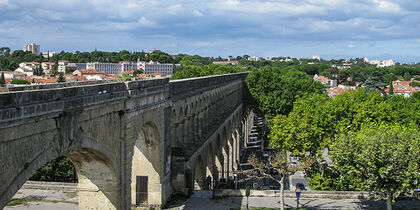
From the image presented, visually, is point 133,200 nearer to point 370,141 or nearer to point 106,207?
point 106,207

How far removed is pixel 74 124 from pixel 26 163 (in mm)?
2121

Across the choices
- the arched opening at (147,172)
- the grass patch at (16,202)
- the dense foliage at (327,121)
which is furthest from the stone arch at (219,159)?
the grass patch at (16,202)

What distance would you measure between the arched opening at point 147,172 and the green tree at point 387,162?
899 cm

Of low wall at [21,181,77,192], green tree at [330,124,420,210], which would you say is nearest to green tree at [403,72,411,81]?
green tree at [330,124,420,210]

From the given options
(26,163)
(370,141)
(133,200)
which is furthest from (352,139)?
(26,163)

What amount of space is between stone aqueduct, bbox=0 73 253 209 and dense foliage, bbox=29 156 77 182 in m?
9.94

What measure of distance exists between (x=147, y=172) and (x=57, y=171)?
14768 mm

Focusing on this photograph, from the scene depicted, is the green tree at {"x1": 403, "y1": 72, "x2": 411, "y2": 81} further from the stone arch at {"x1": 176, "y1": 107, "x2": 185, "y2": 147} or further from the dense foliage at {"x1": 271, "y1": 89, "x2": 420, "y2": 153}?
the stone arch at {"x1": 176, "y1": 107, "x2": 185, "y2": 147}

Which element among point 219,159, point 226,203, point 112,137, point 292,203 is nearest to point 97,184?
point 112,137

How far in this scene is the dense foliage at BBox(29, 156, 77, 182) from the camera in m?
32.1

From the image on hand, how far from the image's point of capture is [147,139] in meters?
20.4

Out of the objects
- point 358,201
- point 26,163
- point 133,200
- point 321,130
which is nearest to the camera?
point 26,163

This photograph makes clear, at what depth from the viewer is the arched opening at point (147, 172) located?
800 inches

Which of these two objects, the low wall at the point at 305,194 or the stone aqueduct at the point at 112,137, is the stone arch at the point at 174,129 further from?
the low wall at the point at 305,194
